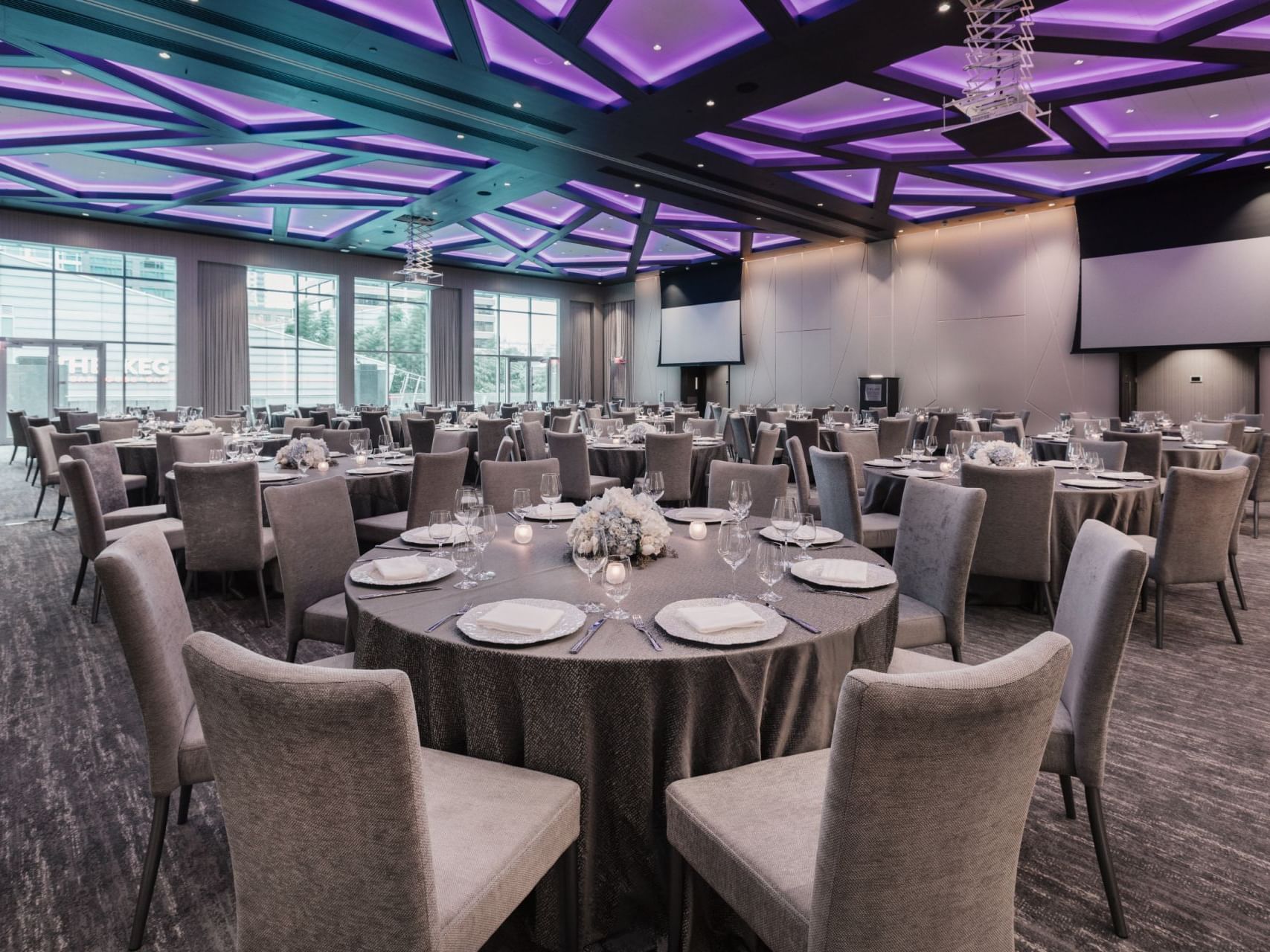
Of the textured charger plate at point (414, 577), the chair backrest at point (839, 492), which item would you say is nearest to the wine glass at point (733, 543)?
the textured charger plate at point (414, 577)

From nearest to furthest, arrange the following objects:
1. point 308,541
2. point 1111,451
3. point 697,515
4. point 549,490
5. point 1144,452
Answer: point 308,541, point 549,490, point 697,515, point 1111,451, point 1144,452

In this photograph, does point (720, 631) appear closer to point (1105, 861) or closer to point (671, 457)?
point (1105, 861)

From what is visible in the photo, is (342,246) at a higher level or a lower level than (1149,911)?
higher

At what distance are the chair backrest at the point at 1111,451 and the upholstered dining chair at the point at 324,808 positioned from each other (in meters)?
5.25

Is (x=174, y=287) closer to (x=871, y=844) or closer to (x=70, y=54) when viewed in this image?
(x=70, y=54)

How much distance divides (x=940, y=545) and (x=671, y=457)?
3.53m

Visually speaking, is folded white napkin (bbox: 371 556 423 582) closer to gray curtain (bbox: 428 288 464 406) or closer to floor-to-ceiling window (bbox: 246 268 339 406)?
floor-to-ceiling window (bbox: 246 268 339 406)

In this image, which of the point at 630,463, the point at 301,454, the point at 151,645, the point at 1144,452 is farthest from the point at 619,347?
the point at 151,645

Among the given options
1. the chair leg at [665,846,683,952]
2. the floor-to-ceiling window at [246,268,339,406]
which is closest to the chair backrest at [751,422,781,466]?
the chair leg at [665,846,683,952]

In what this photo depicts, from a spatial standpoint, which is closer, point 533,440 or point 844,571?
point 844,571

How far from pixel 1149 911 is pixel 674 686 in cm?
148

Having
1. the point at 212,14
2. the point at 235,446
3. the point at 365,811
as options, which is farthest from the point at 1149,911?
the point at 212,14

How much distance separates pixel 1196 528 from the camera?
3.78 meters

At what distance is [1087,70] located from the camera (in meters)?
7.58
